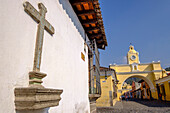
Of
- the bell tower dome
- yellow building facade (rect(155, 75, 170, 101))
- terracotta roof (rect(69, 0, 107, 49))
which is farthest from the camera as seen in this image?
the bell tower dome

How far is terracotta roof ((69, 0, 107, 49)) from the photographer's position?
370cm

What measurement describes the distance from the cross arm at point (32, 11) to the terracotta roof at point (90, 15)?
1.97 meters

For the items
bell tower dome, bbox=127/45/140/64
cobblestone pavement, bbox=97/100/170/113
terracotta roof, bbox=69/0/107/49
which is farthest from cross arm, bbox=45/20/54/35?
bell tower dome, bbox=127/45/140/64

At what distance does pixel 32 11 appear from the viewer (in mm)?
1842

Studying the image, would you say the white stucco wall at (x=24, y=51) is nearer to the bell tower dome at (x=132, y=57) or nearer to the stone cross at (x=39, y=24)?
the stone cross at (x=39, y=24)

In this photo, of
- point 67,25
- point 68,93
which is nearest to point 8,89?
point 68,93

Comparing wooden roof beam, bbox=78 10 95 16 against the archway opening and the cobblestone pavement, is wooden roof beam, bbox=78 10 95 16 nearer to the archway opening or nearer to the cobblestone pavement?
the cobblestone pavement

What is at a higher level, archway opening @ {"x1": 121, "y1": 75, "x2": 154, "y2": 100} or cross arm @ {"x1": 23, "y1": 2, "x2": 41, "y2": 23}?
cross arm @ {"x1": 23, "y1": 2, "x2": 41, "y2": 23}

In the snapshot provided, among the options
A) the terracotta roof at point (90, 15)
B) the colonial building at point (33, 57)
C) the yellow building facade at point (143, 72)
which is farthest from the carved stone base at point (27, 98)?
the yellow building facade at point (143, 72)

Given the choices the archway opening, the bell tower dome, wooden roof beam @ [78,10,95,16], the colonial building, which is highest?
the bell tower dome

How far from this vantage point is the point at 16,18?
1.59 meters

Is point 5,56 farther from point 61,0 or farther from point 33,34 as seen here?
point 61,0

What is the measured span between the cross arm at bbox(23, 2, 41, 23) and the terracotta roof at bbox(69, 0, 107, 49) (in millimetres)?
1974

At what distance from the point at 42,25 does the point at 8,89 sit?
104 centimetres
